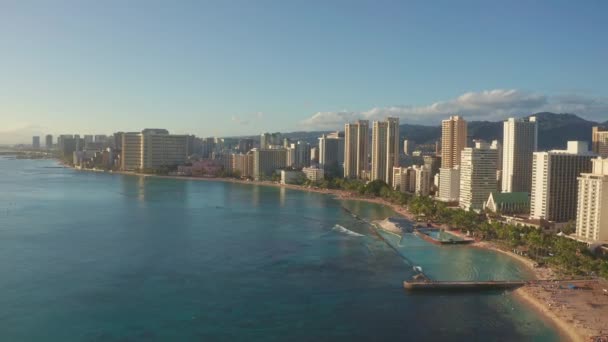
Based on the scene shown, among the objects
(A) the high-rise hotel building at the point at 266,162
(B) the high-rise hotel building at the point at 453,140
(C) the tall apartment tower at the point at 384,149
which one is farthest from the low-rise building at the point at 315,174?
(B) the high-rise hotel building at the point at 453,140

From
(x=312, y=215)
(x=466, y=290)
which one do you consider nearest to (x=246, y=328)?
(x=466, y=290)

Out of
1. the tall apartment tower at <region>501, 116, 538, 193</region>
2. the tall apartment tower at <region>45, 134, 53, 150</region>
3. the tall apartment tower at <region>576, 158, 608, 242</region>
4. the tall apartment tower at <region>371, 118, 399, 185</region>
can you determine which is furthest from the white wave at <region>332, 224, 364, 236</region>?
the tall apartment tower at <region>45, 134, 53, 150</region>

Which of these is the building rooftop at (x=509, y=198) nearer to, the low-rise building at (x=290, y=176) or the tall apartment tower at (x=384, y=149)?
the tall apartment tower at (x=384, y=149)

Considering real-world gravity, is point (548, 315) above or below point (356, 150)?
below

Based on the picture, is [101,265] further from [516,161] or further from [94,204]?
[516,161]

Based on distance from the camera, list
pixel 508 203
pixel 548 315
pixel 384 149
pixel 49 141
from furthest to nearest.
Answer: pixel 49 141 → pixel 384 149 → pixel 508 203 → pixel 548 315

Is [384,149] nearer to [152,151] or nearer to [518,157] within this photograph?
[518,157]

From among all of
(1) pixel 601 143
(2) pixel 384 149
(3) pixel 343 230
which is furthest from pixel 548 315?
(2) pixel 384 149
